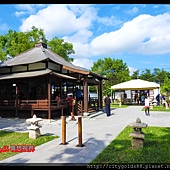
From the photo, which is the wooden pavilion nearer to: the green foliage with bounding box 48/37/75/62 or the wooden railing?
the wooden railing

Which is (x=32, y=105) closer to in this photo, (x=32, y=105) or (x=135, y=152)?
(x=32, y=105)

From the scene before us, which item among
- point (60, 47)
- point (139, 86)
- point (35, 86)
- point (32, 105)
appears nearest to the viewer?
point (32, 105)

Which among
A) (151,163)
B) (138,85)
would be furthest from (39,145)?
(138,85)

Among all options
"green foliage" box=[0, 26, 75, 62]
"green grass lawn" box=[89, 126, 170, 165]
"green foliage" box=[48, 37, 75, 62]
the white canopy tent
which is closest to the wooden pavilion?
"green grass lawn" box=[89, 126, 170, 165]

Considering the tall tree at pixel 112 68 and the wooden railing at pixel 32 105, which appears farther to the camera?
the tall tree at pixel 112 68

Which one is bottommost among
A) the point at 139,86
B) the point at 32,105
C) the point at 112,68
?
the point at 32,105

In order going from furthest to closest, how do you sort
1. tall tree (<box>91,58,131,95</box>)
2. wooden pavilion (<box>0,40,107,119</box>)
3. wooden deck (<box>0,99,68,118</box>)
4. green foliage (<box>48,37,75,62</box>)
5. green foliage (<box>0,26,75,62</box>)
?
tall tree (<box>91,58,131,95</box>) < green foliage (<box>48,37,75,62</box>) < green foliage (<box>0,26,75,62</box>) < wooden pavilion (<box>0,40,107,119</box>) < wooden deck (<box>0,99,68,118</box>)

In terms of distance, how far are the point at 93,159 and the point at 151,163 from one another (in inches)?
57.4

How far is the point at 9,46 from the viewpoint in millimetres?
31125

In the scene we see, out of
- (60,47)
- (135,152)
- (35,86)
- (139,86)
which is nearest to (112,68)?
(60,47)

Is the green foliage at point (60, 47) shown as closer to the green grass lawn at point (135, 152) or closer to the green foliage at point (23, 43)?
the green foliage at point (23, 43)

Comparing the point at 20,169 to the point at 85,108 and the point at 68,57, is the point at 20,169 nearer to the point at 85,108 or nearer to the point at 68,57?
the point at 85,108

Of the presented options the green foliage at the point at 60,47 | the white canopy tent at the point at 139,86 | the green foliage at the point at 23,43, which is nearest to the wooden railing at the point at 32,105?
the white canopy tent at the point at 139,86

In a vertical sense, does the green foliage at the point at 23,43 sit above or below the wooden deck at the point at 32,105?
above
